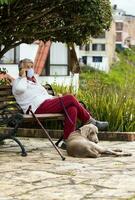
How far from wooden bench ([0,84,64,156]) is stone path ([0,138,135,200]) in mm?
271

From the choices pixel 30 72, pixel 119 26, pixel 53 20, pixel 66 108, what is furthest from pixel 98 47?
pixel 66 108

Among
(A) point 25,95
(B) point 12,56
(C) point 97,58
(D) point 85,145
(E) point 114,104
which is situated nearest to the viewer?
(D) point 85,145

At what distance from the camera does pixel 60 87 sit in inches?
552

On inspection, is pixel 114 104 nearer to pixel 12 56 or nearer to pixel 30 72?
pixel 30 72

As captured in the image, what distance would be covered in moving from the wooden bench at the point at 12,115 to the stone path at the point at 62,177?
27cm

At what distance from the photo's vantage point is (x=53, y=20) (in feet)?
35.8

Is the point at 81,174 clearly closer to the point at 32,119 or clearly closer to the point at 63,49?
the point at 32,119

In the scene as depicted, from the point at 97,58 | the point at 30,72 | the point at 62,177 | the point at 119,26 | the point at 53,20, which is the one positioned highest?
the point at 119,26

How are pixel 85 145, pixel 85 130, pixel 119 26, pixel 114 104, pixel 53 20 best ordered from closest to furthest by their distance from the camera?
pixel 85 145 → pixel 85 130 → pixel 53 20 → pixel 114 104 → pixel 119 26

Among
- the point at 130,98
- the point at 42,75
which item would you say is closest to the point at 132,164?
the point at 130,98

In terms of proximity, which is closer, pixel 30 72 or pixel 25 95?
pixel 25 95

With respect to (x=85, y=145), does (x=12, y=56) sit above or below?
above

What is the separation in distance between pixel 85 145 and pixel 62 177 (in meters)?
1.69

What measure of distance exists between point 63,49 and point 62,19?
22.9 meters
